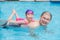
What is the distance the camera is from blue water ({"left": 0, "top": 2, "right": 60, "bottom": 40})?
1498 mm

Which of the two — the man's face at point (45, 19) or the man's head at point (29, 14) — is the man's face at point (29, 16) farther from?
the man's face at point (45, 19)

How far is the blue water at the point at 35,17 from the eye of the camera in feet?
4.91

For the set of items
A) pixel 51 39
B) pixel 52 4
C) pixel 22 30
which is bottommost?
pixel 51 39

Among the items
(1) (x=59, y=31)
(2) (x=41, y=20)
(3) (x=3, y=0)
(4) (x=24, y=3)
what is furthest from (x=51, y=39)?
(3) (x=3, y=0)

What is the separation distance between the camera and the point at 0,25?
59.2 inches

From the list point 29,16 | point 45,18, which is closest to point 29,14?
point 29,16

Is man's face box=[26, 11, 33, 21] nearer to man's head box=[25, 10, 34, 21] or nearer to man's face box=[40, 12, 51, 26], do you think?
man's head box=[25, 10, 34, 21]

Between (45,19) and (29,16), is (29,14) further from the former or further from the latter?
(45,19)

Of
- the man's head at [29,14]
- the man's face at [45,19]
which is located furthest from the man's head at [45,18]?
the man's head at [29,14]

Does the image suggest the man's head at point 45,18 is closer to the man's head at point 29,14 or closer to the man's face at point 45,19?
the man's face at point 45,19

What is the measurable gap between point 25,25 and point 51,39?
0.30 m

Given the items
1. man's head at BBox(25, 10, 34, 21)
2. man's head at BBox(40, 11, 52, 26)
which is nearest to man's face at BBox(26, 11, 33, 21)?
man's head at BBox(25, 10, 34, 21)

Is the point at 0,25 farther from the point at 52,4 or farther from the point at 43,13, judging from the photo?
the point at 52,4

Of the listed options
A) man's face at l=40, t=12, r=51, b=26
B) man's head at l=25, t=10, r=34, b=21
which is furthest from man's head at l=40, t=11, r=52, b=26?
man's head at l=25, t=10, r=34, b=21
